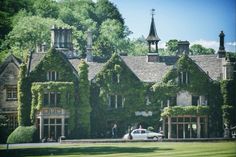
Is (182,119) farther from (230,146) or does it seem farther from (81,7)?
(81,7)

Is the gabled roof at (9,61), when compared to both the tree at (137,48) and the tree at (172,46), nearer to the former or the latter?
the tree at (172,46)

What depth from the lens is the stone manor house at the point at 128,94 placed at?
3953 centimetres

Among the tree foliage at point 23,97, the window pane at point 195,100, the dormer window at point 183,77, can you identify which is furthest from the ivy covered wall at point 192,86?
the tree foliage at point 23,97

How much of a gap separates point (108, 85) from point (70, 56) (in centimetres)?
551

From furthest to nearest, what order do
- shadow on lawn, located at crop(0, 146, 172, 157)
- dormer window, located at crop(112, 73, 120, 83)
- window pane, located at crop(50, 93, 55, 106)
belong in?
1. dormer window, located at crop(112, 73, 120, 83)
2. window pane, located at crop(50, 93, 55, 106)
3. shadow on lawn, located at crop(0, 146, 172, 157)

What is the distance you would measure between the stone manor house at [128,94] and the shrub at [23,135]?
6.20 feet

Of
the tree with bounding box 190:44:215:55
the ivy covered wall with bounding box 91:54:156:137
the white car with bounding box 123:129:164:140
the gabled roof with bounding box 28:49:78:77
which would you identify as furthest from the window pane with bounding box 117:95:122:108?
the tree with bounding box 190:44:215:55

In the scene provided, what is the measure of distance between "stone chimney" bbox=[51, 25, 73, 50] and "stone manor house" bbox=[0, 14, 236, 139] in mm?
2642

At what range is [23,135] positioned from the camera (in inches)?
1420

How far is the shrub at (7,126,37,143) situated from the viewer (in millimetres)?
35094

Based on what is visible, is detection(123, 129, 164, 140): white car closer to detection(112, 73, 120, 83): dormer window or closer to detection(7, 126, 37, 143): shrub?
detection(112, 73, 120, 83): dormer window

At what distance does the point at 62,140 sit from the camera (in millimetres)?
35719

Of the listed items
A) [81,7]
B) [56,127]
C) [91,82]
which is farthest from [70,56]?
[81,7]

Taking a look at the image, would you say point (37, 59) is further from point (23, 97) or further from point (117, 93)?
point (117, 93)
